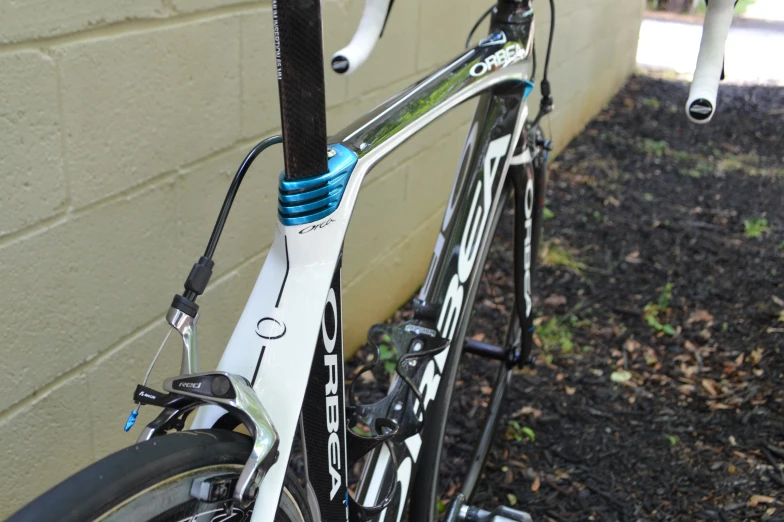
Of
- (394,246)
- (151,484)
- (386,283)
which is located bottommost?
(386,283)

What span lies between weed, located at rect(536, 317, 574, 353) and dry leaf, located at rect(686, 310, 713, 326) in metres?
0.52

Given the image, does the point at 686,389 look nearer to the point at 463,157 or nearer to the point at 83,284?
the point at 463,157

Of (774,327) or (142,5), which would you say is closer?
(142,5)

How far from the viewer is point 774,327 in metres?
2.69

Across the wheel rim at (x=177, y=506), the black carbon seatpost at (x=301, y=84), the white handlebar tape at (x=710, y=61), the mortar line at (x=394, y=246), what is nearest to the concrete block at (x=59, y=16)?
the black carbon seatpost at (x=301, y=84)

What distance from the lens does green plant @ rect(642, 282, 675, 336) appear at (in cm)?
273

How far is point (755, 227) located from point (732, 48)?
5596mm

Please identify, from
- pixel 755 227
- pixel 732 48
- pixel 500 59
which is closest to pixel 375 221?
pixel 500 59

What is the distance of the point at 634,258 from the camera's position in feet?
10.7

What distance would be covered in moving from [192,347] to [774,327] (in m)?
2.54

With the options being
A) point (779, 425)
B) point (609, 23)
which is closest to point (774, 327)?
point (779, 425)

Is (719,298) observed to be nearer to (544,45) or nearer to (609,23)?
(544,45)

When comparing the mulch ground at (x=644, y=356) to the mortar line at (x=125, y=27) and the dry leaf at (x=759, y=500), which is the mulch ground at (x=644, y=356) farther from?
the mortar line at (x=125, y=27)

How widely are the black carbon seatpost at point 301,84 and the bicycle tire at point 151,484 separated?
1.09ft
